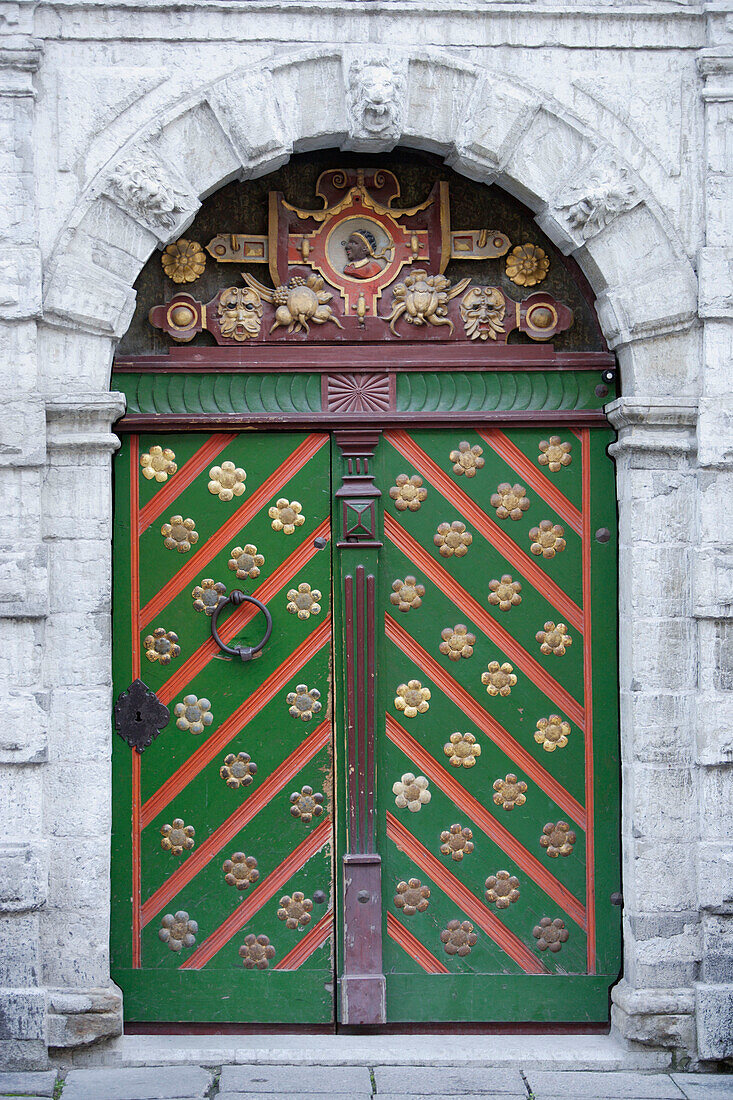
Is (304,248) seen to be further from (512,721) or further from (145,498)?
(512,721)

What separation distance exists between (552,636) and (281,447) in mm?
1218

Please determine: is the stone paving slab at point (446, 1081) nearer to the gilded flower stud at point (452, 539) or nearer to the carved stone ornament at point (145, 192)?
the gilded flower stud at point (452, 539)

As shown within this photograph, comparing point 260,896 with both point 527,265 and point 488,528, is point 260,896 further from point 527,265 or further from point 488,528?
point 527,265

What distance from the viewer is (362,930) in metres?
3.88

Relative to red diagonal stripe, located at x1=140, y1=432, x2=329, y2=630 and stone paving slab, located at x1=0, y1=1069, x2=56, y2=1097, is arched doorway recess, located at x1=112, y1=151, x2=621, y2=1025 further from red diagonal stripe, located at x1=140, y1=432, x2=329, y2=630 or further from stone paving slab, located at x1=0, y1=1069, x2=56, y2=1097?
stone paving slab, located at x1=0, y1=1069, x2=56, y2=1097

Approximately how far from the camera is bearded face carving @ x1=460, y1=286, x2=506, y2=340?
13.2 ft

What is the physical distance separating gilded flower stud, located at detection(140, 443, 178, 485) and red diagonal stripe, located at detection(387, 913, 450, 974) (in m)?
1.82

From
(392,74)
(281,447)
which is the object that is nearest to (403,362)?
(281,447)

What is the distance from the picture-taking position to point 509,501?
4.00 meters

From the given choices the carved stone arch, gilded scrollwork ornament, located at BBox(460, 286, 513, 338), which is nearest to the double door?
gilded scrollwork ornament, located at BBox(460, 286, 513, 338)

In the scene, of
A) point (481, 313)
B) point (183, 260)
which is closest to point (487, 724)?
point (481, 313)

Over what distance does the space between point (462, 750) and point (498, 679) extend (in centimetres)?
29

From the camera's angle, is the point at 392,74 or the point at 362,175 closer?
the point at 392,74

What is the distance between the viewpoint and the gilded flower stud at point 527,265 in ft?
13.3
